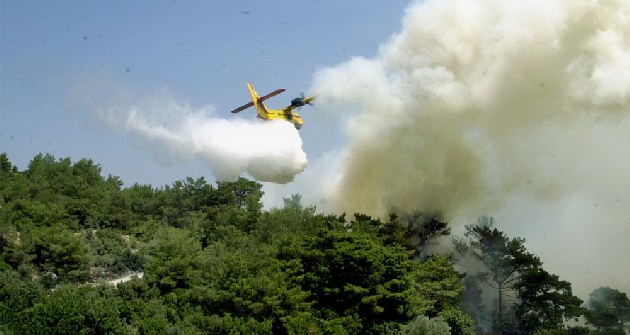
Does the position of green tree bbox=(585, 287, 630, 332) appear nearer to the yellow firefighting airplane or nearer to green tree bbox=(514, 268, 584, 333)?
green tree bbox=(514, 268, 584, 333)

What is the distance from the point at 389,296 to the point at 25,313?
19349mm

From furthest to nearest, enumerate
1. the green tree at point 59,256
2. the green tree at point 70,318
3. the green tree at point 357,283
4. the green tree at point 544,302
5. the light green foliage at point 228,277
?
the green tree at point 544,302 → the green tree at point 59,256 → the green tree at point 357,283 → the light green foliage at point 228,277 → the green tree at point 70,318

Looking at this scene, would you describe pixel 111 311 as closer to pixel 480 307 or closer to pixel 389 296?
pixel 389 296

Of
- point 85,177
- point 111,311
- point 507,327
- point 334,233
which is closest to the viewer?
point 111,311

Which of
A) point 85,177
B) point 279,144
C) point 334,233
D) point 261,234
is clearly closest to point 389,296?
point 334,233

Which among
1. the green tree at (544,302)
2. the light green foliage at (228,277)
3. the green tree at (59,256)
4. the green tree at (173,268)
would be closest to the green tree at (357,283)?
the light green foliage at (228,277)

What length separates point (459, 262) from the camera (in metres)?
66.5

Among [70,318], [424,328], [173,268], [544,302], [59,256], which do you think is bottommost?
[70,318]

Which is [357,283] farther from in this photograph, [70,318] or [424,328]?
[70,318]

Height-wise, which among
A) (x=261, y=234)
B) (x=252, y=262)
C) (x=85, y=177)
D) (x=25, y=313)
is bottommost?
(x=25, y=313)

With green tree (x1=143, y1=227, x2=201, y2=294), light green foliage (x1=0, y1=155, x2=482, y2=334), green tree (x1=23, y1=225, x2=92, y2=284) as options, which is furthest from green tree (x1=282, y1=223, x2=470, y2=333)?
green tree (x1=23, y1=225, x2=92, y2=284)

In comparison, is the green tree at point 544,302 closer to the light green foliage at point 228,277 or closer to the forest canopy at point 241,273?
the forest canopy at point 241,273

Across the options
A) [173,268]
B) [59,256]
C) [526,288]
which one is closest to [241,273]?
[173,268]

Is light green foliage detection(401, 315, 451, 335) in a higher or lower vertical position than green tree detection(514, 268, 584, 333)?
lower
